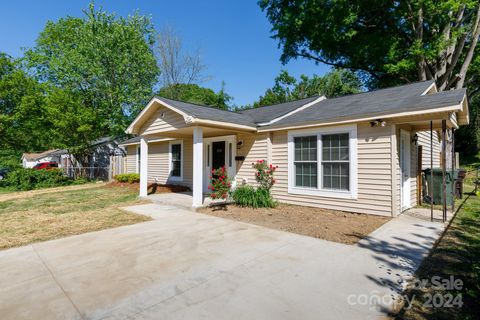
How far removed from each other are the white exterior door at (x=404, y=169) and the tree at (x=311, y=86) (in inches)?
770

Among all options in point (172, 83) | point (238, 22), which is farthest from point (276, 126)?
point (172, 83)

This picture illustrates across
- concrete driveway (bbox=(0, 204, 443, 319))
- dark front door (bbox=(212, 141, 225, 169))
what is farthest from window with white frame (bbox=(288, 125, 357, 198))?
dark front door (bbox=(212, 141, 225, 169))

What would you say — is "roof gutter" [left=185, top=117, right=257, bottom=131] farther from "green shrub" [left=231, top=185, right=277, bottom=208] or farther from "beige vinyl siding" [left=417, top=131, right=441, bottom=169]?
"beige vinyl siding" [left=417, top=131, right=441, bottom=169]

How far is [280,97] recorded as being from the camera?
29750 mm

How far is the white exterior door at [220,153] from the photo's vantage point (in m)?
9.57

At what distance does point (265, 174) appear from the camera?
830cm

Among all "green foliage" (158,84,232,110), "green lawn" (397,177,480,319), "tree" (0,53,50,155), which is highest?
"green foliage" (158,84,232,110)

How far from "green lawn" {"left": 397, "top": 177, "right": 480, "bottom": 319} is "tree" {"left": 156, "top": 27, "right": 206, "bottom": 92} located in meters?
22.6

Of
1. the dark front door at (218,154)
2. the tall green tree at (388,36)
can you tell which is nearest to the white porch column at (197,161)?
the dark front door at (218,154)

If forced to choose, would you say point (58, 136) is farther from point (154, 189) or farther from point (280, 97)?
point (280, 97)

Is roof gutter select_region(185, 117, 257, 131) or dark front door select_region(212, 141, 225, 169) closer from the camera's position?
roof gutter select_region(185, 117, 257, 131)

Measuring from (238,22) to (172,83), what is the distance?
28.0 ft

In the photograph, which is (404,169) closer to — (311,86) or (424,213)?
(424,213)

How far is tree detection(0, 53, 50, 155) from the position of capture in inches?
739
